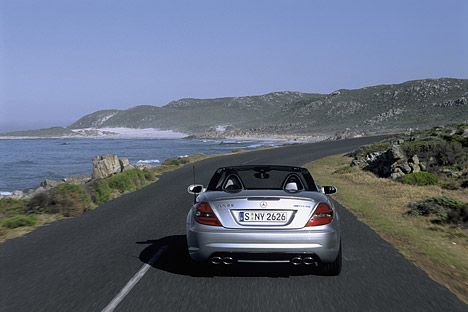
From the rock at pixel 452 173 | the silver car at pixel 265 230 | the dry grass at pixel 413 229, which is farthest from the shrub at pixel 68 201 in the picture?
the rock at pixel 452 173

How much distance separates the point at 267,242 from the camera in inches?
214

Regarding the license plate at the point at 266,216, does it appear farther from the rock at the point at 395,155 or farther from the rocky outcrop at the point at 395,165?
the rock at the point at 395,155

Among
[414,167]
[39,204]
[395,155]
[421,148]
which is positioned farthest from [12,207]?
[421,148]

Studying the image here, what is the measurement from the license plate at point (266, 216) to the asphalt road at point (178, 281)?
81 cm

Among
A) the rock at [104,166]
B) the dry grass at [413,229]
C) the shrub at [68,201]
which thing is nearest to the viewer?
the dry grass at [413,229]

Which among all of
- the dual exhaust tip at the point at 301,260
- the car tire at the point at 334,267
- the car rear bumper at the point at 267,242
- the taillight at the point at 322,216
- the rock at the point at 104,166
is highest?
the taillight at the point at 322,216

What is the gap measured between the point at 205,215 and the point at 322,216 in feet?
4.70

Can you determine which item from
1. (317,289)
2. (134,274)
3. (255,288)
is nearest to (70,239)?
(134,274)

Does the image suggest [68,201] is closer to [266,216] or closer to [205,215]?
[205,215]

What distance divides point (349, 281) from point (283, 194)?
1.37m

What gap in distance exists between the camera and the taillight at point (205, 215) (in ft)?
18.5

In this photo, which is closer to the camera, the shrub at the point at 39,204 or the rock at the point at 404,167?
the shrub at the point at 39,204

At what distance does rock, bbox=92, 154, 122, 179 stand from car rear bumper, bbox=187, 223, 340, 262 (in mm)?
20937

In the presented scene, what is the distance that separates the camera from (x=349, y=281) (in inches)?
228
